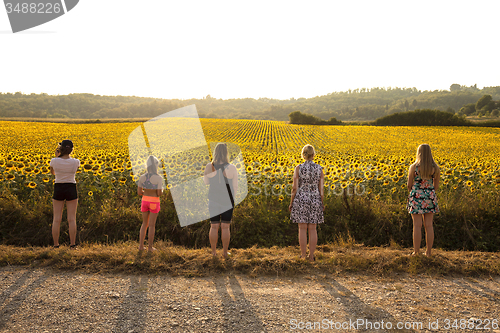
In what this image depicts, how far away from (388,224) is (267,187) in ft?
9.45

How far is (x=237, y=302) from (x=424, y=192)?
11.5 ft

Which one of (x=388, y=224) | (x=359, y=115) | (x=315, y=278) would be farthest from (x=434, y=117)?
(x=315, y=278)

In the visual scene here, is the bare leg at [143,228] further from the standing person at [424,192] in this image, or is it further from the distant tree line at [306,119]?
the distant tree line at [306,119]

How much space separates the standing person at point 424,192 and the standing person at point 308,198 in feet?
4.98

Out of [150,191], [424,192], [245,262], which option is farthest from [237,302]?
[424,192]

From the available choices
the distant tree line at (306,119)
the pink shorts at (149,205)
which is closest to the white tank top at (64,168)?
the pink shorts at (149,205)

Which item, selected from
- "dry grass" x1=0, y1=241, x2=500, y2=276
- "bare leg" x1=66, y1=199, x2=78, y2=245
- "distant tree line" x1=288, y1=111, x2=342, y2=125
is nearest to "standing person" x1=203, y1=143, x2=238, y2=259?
"dry grass" x1=0, y1=241, x2=500, y2=276

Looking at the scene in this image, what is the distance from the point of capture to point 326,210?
724cm

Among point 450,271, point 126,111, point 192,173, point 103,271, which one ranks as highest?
point 126,111

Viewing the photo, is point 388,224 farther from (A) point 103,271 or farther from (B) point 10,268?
(B) point 10,268

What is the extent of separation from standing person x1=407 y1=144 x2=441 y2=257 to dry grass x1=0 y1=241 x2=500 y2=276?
37 cm

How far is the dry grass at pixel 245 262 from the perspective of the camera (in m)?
4.64

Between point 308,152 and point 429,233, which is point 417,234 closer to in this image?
point 429,233

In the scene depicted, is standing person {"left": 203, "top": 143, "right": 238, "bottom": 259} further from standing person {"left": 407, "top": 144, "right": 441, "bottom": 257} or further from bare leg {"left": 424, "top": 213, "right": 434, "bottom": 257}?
bare leg {"left": 424, "top": 213, "right": 434, "bottom": 257}
